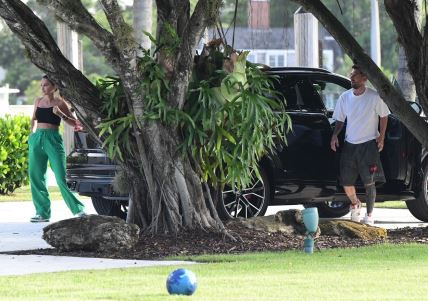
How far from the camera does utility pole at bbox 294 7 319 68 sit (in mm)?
22375

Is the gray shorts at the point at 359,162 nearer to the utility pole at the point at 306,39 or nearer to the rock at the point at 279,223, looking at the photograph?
the rock at the point at 279,223

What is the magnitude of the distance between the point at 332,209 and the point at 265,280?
7022 millimetres

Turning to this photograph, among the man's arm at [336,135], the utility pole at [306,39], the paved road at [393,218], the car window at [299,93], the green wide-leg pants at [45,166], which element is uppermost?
the utility pole at [306,39]

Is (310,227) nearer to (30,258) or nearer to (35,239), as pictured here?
(30,258)

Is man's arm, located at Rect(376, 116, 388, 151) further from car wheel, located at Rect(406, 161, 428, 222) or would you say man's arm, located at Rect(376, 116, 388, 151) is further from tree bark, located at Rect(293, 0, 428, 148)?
car wheel, located at Rect(406, 161, 428, 222)

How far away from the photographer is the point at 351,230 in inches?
506

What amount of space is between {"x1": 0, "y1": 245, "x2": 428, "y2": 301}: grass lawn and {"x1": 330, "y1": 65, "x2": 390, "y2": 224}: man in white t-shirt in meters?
2.75

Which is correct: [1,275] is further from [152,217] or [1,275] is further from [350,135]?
[350,135]

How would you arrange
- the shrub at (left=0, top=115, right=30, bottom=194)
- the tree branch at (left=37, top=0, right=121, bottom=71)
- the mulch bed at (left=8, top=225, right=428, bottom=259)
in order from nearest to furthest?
the mulch bed at (left=8, top=225, right=428, bottom=259)
the tree branch at (left=37, top=0, right=121, bottom=71)
the shrub at (left=0, top=115, right=30, bottom=194)

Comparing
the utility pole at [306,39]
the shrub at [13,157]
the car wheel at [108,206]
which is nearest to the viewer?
the car wheel at [108,206]

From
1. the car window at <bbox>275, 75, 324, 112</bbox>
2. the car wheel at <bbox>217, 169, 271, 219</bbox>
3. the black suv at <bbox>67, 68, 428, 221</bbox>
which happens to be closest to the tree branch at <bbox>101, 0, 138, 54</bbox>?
the black suv at <bbox>67, 68, 428, 221</bbox>

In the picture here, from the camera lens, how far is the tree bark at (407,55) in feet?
42.8

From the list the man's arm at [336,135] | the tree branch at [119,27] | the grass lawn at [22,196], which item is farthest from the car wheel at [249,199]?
the grass lawn at [22,196]

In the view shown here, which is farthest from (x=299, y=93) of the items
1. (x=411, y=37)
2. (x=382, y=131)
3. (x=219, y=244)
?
(x=219, y=244)
